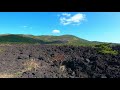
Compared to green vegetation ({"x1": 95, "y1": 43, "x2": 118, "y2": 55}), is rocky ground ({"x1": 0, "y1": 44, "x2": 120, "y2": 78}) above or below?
below

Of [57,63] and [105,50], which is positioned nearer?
[57,63]

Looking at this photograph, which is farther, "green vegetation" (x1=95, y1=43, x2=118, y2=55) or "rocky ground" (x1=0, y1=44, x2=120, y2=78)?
"green vegetation" (x1=95, y1=43, x2=118, y2=55)

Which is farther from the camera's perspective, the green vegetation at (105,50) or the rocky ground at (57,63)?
the green vegetation at (105,50)

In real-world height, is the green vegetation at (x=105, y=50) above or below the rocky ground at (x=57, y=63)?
above

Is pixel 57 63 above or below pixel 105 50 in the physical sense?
below
